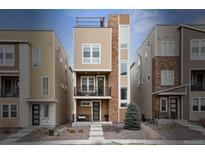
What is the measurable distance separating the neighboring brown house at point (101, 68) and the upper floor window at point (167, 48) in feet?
2.38

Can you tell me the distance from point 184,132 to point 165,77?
1226 millimetres

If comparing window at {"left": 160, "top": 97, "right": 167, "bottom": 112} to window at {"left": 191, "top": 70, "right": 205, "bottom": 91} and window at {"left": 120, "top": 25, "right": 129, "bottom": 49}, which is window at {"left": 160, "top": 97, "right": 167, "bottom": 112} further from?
window at {"left": 120, "top": 25, "right": 129, "bottom": 49}

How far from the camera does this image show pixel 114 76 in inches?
293

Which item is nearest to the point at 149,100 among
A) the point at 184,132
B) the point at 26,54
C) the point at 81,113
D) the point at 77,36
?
the point at 184,132

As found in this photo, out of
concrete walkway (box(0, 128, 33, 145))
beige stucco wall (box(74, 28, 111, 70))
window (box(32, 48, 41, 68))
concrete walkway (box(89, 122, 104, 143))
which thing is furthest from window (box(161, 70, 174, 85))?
concrete walkway (box(0, 128, 33, 145))

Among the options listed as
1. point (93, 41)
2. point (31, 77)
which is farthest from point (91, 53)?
point (31, 77)

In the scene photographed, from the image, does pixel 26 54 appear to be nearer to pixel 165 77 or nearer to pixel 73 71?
pixel 73 71

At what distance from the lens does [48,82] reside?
736cm

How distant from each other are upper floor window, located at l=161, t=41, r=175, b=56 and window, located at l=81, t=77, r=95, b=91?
1572 mm

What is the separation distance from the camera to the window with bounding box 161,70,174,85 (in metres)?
7.39

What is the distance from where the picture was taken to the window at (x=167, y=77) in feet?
24.3

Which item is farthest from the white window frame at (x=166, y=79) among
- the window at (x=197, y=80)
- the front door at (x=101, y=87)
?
the front door at (x=101, y=87)

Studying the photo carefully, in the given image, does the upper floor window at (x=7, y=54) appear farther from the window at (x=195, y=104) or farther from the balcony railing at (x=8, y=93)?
the window at (x=195, y=104)

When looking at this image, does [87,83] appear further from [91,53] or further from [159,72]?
[159,72]
